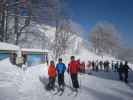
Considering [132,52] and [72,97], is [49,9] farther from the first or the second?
[132,52]

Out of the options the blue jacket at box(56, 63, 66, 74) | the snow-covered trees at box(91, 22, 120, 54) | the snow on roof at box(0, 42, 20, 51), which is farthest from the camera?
the snow-covered trees at box(91, 22, 120, 54)

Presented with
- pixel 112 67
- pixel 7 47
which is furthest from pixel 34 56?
pixel 112 67

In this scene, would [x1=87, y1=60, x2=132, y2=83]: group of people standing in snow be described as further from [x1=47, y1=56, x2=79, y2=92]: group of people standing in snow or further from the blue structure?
the blue structure

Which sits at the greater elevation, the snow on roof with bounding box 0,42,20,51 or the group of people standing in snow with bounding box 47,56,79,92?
the snow on roof with bounding box 0,42,20,51

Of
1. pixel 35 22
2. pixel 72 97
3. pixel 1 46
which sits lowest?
pixel 72 97

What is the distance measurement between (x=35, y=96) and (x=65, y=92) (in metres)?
1.91

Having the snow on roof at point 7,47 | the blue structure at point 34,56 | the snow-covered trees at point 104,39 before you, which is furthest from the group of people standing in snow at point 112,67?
the snow-covered trees at point 104,39

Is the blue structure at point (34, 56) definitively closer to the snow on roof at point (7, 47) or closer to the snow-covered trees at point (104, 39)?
the snow on roof at point (7, 47)

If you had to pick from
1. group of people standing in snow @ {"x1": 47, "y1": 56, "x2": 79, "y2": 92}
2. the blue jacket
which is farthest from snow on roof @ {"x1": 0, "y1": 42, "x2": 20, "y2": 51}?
the blue jacket

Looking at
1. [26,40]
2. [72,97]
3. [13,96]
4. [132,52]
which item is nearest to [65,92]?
[72,97]

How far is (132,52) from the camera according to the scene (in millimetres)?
110812

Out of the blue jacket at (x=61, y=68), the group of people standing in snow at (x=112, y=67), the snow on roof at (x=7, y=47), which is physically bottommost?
the group of people standing in snow at (x=112, y=67)

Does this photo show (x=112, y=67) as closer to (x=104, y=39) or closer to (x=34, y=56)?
(x=34, y=56)

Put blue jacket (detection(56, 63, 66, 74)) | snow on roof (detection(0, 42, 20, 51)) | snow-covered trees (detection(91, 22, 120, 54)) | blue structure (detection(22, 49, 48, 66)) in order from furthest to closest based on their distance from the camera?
1. snow-covered trees (detection(91, 22, 120, 54))
2. blue structure (detection(22, 49, 48, 66))
3. snow on roof (detection(0, 42, 20, 51))
4. blue jacket (detection(56, 63, 66, 74))
